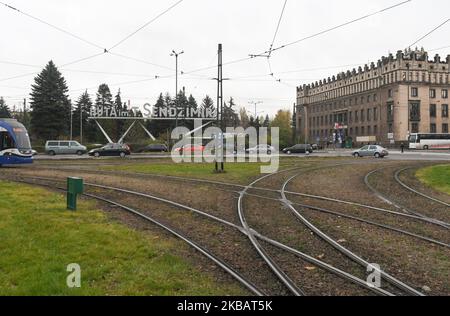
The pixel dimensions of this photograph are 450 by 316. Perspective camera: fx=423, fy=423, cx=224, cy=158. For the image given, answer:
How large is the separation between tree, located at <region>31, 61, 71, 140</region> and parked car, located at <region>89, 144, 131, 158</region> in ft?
109

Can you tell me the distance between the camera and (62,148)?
5275 centimetres

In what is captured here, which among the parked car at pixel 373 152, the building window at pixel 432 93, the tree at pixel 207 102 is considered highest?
the tree at pixel 207 102

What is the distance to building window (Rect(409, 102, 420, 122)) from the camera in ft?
282

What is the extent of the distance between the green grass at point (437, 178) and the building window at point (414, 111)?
6755 cm

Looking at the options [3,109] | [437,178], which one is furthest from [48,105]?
[437,178]

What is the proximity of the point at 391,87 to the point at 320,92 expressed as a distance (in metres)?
31.1

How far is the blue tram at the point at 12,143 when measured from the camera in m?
27.4

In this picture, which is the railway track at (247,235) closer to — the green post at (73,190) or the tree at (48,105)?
the green post at (73,190)

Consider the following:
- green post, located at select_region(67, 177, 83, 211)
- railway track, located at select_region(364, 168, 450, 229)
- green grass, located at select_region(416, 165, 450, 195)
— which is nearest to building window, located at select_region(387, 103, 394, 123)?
green grass, located at select_region(416, 165, 450, 195)

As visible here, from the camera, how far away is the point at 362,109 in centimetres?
9869

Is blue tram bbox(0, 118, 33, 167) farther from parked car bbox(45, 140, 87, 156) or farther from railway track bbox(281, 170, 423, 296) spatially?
parked car bbox(45, 140, 87, 156)

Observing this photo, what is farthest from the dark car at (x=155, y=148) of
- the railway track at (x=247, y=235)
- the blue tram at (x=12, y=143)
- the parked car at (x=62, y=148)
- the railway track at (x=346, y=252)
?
the railway track at (x=346, y=252)

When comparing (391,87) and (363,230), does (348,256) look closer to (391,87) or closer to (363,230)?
(363,230)
